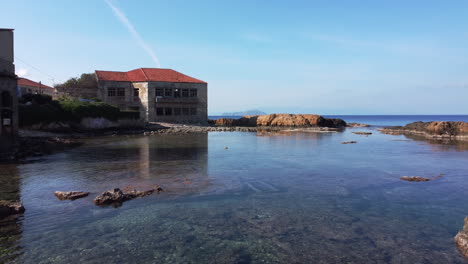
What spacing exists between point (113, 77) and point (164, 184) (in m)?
48.8

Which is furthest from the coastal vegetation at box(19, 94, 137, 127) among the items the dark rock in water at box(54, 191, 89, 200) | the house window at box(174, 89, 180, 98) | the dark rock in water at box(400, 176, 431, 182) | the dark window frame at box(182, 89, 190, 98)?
the dark rock in water at box(400, 176, 431, 182)

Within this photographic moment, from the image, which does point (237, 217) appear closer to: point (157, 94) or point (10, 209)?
point (10, 209)

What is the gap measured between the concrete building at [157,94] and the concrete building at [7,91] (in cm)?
3064

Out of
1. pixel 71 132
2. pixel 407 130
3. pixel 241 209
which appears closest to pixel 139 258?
pixel 241 209

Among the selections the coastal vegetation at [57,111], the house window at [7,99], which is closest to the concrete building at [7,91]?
the house window at [7,99]

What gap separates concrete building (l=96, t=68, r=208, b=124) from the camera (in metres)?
56.6

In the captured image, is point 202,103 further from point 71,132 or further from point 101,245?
point 101,245

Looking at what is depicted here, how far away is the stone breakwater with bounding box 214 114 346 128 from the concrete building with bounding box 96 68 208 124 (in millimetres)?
12535

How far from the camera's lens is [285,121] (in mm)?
71250

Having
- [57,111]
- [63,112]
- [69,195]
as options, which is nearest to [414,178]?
[69,195]

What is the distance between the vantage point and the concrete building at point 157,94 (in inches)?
2227

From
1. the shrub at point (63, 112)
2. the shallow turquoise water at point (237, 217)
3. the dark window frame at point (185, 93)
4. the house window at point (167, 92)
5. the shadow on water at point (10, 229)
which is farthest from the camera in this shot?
the dark window frame at point (185, 93)

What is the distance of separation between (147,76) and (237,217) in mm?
53860

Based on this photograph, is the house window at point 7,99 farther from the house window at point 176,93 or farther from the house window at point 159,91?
the house window at point 176,93
